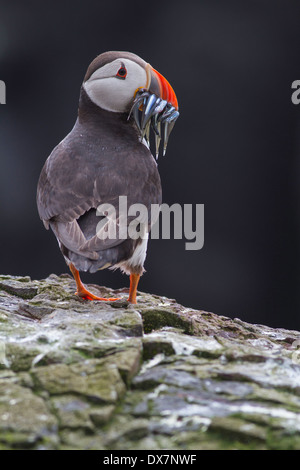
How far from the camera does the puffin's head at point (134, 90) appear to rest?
437 centimetres

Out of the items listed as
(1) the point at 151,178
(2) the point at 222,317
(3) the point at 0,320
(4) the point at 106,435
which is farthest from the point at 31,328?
(2) the point at 222,317

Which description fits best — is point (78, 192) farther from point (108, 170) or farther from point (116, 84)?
point (116, 84)

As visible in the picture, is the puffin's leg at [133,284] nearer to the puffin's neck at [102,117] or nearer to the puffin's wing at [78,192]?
the puffin's wing at [78,192]

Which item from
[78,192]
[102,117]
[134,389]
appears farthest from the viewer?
[102,117]

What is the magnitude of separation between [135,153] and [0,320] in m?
1.74

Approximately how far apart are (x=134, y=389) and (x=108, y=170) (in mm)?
1941

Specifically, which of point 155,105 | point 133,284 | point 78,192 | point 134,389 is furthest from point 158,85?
point 134,389

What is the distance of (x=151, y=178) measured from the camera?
4285 mm

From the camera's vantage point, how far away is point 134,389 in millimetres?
2559

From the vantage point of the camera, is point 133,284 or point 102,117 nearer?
point 133,284

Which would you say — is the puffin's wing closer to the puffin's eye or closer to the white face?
the white face

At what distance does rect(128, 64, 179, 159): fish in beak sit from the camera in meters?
4.36

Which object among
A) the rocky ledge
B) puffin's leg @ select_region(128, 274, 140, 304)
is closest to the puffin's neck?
puffin's leg @ select_region(128, 274, 140, 304)

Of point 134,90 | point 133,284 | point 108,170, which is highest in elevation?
point 134,90
